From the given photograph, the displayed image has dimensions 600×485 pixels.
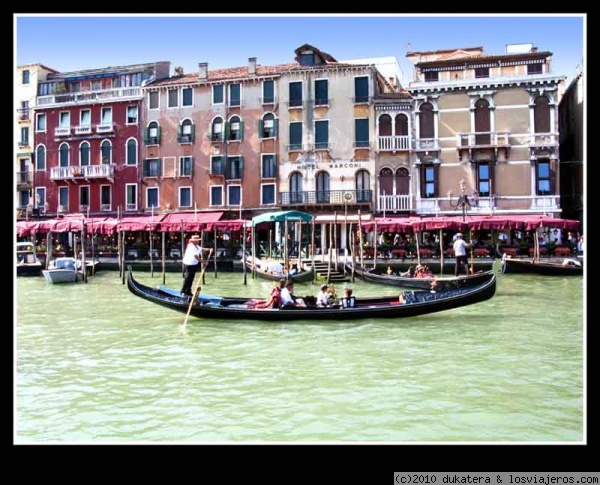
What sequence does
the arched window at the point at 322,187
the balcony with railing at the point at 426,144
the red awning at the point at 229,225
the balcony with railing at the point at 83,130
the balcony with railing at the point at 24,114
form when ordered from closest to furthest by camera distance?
the red awning at the point at 229,225, the balcony with railing at the point at 426,144, the arched window at the point at 322,187, the balcony with railing at the point at 83,130, the balcony with railing at the point at 24,114

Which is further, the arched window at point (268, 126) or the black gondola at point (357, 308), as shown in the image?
the arched window at point (268, 126)

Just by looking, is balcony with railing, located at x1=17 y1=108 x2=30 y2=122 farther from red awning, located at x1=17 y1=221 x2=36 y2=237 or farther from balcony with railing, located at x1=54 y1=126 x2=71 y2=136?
red awning, located at x1=17 y1=221 x2=36 y2=237

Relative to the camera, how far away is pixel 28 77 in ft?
83.1

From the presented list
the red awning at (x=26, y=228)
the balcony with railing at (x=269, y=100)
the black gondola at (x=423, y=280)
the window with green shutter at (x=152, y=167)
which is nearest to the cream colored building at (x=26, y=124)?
the red awning at (x=26, y=228)

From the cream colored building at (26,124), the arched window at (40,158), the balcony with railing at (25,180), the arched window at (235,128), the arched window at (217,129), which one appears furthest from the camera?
the cream colored building at (26,124)

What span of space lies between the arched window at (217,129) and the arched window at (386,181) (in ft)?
19.3

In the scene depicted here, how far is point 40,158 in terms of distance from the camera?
2452 centimetres

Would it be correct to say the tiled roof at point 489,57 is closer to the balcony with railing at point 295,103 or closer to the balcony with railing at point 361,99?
the balcony with railing at point 361,99

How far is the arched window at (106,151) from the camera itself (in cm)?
2383

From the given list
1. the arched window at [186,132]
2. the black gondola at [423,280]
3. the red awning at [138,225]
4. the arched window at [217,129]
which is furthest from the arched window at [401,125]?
the red awning at [138,225]

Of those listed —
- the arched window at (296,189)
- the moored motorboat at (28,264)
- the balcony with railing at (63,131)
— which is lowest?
the moored motorboat at (28,264)

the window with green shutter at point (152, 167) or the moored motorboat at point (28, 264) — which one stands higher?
the window with green shutter at point (152, 167)

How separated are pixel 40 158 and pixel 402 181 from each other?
13.7 metres
